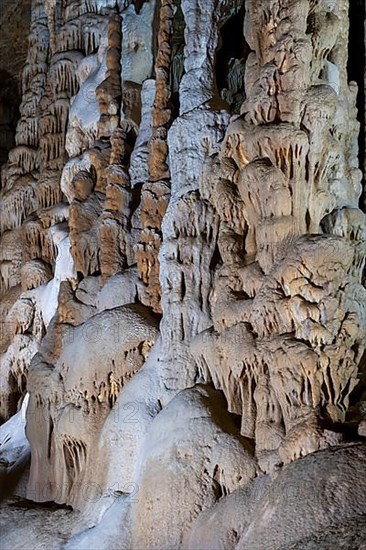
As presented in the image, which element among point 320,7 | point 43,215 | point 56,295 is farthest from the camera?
point 43,215

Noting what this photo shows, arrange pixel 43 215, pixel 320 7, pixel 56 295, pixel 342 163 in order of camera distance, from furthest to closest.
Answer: pixel 43 215 → pixel 56 295 → pixel 320 7 → pixel 342 163

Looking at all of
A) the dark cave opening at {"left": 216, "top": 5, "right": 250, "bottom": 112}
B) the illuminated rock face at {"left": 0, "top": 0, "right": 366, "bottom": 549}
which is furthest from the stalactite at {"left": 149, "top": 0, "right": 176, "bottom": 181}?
the dark cave opening at {"left": 216, "top": 5, "right": 250, "bottom": 112}

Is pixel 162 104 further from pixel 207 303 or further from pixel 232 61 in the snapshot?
pixel 207 303

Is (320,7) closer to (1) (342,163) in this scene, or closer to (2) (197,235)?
(1) (342,163)

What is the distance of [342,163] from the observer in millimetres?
5867

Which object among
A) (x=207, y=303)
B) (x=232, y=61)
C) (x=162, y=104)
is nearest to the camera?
(x=207, y=303)

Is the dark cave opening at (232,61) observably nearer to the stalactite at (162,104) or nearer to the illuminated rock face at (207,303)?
the illuminated rock face at (207,303)

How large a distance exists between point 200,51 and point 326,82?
6.72 feet

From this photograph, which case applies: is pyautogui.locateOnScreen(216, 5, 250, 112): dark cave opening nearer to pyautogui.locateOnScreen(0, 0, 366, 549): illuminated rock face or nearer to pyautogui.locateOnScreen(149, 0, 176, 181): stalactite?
pyautogui.locateOnScreen(0, 0, 366, 549): illuminated rock face

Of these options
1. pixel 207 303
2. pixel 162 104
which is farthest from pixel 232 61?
pixel 207 303

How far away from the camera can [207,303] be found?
634 cm

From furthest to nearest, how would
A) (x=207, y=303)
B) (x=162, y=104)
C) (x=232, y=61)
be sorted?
1. (x=232, y=61)
2. (x=162, y=104)
3. (x=207, y=303)

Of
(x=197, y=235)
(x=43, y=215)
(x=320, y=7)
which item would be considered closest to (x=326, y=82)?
(x=320, y=7)


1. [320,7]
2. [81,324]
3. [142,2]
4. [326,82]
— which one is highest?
[142,2]
